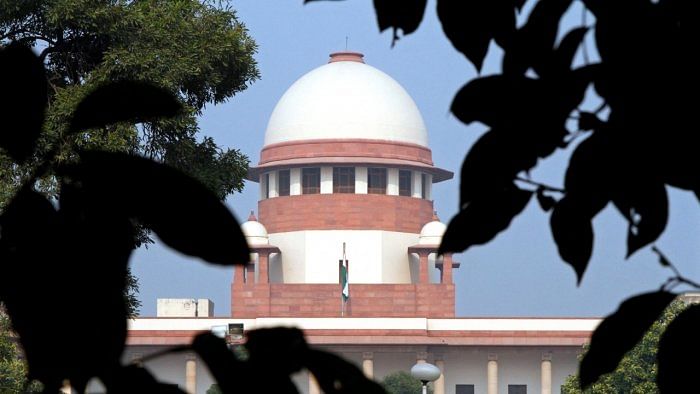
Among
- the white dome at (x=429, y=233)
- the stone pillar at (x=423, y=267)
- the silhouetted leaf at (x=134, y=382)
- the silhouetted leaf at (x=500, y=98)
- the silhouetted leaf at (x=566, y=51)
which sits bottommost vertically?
the silhouetted leaf at (x=134, y=382)

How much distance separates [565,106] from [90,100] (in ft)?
1.19

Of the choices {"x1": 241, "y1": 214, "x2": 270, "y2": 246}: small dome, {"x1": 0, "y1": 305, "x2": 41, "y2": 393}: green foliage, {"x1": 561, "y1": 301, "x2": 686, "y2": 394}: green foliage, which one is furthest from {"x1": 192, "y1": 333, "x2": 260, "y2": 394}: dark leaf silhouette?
{"x1": 241, "y1": 214, "x2": 270, "y2": 246}: small dome

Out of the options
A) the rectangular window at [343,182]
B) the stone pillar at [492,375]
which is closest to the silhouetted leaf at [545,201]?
the stone pillar at [492,375]

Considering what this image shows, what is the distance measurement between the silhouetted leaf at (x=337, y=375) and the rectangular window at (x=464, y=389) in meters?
46.0

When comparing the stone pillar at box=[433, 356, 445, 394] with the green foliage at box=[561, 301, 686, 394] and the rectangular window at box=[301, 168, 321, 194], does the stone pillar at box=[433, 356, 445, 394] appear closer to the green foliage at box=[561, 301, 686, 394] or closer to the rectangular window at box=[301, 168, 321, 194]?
the rectangular window at box=[301, 168, 321, 194]

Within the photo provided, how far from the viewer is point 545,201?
1180 millimetres

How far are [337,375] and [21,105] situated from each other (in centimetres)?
32

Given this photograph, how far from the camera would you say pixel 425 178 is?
4956 cm

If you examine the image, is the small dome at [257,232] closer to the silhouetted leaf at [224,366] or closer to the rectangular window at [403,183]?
the rectangular window at [403,183]

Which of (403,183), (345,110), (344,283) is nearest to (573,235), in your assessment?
(344,283)

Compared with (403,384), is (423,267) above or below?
above

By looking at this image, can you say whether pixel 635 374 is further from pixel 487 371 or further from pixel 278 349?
pixel 278 349

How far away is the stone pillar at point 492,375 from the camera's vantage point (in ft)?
149

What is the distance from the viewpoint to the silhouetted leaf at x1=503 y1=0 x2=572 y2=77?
3.62 feet
